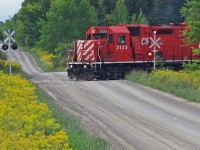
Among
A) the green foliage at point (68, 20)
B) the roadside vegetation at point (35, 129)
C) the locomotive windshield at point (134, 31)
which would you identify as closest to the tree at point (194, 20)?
the locomotive windshield at point (134, 31)

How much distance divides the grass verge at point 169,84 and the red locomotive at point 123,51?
3.59 meters

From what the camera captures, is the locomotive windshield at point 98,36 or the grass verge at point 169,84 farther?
the locomotive windshield at point 98,36

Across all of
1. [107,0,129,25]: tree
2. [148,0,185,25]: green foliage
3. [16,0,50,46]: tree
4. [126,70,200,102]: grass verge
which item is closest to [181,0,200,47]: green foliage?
[126,70,200,102]: grass verge

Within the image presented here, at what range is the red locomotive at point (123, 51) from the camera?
35.7 metres

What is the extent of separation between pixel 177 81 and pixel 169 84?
17.1 inches

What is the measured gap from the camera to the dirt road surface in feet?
45.4

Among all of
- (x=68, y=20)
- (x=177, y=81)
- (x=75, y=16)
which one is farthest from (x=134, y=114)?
(x=75, y=16)

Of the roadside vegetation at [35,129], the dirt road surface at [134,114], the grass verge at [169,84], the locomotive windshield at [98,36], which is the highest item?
the locomotive windshield at [98,36]

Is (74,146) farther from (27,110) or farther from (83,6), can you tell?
(83,6)

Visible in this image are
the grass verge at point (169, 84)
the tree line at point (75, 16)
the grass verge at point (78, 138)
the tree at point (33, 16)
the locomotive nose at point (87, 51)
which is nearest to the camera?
the grass verge at point (78, 138)

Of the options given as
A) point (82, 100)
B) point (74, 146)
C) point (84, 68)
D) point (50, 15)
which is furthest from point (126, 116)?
point (50, 15)

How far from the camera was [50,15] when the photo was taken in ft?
231

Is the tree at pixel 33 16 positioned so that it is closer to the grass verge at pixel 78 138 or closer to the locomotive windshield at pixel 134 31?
the locomotive windshield at pixel 134 31

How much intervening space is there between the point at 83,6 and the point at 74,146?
61700mm
